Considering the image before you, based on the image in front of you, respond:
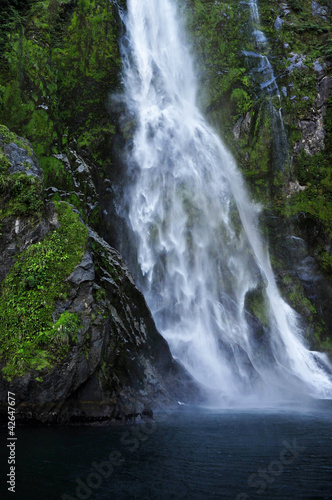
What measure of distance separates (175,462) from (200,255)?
10.4 metres

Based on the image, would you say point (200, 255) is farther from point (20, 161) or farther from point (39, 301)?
point (39, 301)

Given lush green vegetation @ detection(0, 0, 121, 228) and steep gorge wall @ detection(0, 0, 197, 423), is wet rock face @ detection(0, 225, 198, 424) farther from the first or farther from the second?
lush green vegetation @ detection(0, 0, 121, 228)

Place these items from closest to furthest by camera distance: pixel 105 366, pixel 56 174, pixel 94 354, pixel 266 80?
pixel 94 354
pixel 105 366
pixel 56 174
pixel 266 80

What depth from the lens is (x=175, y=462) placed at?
5859mm

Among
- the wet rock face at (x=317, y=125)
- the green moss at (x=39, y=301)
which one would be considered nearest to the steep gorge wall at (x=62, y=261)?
the green moss at (x=39, y=301)

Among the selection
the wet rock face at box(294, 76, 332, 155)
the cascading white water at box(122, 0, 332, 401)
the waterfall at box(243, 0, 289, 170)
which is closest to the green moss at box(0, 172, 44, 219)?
the cascading white water at box(122, 0, 332, 401)

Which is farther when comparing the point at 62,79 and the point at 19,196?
the point at 62,79

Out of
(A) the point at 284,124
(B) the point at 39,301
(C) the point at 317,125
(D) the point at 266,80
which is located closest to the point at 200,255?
(B) the point at 39,301

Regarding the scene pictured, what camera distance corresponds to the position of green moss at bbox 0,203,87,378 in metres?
8.02

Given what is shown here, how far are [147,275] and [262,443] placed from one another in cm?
821

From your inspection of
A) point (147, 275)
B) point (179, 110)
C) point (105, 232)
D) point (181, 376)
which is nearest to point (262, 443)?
point (181, 376)

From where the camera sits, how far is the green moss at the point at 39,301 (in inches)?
316

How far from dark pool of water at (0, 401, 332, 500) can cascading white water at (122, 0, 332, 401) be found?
479cm

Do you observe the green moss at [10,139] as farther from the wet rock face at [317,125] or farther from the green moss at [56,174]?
the wet rock face at [317,125]
